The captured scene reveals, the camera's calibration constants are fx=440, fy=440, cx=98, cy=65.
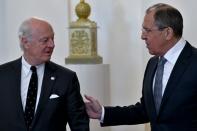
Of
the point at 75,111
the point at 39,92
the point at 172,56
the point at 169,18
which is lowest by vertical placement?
the point at 75,111

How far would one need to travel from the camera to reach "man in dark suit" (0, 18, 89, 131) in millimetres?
2670

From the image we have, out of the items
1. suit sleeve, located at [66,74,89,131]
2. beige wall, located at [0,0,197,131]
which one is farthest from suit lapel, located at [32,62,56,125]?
beige wall, located at [0,0,197,131]

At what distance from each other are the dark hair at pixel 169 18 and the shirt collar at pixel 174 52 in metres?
0.06

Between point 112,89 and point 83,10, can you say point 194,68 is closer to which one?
point 83,10

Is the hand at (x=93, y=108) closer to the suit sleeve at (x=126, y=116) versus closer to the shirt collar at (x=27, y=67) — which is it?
the suit sleeve at (x=126, y=116)

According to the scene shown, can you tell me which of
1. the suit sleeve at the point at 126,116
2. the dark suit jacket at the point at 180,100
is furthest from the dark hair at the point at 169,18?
the suit sleeve at the point at 126,116

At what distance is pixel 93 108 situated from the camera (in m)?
3.03

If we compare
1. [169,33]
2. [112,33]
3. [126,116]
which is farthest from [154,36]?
[112,33]

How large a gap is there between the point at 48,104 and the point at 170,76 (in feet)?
2.48

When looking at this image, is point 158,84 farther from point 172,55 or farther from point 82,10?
point 82,10

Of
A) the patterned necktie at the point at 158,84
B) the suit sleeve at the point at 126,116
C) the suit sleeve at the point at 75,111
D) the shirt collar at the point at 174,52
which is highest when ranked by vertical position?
the shirt collar at the point at 174,52

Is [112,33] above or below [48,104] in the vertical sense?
above

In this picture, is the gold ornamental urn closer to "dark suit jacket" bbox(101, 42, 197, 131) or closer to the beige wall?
the beige wall

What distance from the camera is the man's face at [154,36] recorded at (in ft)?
8.81
